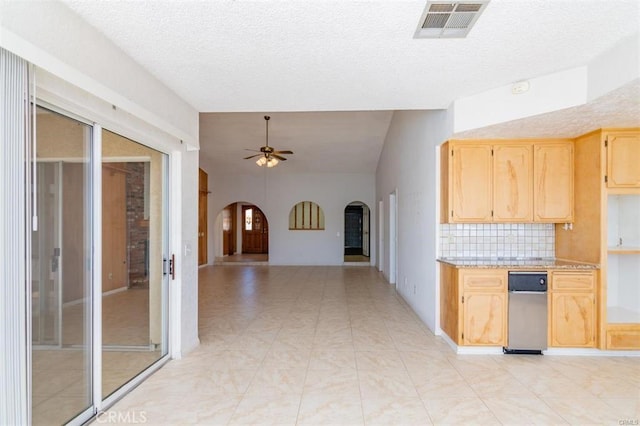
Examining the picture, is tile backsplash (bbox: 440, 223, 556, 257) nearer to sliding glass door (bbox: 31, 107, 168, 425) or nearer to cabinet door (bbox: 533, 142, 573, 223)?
cabinet door (bbox: 533, 142, 573, 223)

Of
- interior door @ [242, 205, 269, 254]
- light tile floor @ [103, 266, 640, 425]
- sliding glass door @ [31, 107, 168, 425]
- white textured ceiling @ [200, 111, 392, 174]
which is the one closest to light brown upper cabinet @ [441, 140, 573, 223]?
light tile floor @ [103, 266, 640, 425]

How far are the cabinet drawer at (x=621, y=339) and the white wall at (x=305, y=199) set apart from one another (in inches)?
323

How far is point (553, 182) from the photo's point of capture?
13.8 ft

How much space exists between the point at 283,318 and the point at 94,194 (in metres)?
3.43

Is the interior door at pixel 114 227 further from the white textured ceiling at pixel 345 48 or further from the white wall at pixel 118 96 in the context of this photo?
the white textured ceiling at pixel 345 48

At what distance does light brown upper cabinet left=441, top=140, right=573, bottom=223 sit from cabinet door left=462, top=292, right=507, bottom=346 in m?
0.88

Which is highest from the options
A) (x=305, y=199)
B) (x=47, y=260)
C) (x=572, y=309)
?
(x=305, y=199)

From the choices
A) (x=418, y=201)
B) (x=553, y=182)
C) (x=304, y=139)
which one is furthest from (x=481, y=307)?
(x=304, y=139)

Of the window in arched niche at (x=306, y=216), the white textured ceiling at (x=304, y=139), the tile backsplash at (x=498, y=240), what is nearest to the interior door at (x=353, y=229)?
the window in arched niche at (x=306, y=216)

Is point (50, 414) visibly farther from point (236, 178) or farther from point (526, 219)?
point (236, 178)

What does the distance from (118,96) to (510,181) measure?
3978 mm

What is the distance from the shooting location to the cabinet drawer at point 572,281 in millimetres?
3840

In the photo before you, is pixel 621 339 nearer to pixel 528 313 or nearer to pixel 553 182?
pixel 528 313

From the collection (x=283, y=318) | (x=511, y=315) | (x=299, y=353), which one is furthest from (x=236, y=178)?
(x=511, y=315)
